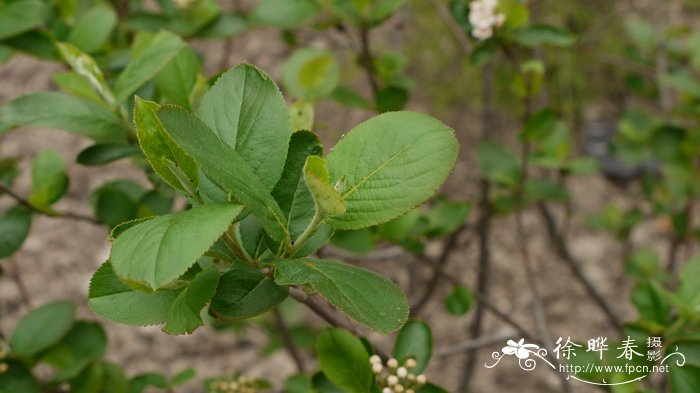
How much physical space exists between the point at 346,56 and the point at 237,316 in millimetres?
1811

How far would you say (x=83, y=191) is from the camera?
224 cm

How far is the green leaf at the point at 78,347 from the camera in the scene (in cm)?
124

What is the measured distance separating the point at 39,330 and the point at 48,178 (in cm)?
24

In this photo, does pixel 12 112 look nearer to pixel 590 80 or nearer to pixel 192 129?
pixel 192 129

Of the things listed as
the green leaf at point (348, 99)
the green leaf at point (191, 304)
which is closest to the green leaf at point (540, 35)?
the green leaf at point (348, 99)

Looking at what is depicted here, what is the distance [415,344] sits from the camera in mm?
913

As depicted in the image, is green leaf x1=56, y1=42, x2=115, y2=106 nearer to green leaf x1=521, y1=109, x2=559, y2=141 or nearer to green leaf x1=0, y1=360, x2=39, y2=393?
green leaf x1=0, y1=360, x2=39, y2=393

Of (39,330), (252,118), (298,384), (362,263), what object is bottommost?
(362,263)

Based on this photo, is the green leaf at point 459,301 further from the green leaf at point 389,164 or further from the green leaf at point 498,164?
the green leaf at point 389,164

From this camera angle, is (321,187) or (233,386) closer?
(321,187)

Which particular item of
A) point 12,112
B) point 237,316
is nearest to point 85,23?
point 12,112

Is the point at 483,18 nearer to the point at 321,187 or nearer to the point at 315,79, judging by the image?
the point at 315,79

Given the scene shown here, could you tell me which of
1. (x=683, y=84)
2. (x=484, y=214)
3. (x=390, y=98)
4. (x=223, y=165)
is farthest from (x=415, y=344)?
(x=683, y=84)

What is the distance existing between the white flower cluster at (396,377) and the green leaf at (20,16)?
654 millimetres
